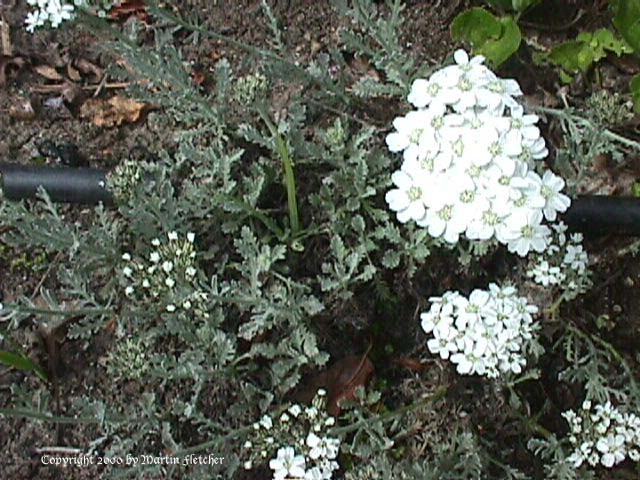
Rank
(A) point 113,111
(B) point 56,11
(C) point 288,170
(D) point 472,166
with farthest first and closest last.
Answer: (A) point 113,111
(C) point 288,170
(B) point 56,11
(D) point 472,166

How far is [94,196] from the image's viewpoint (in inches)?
126

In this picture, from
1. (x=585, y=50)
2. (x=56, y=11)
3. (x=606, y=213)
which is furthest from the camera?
(x=585, y=50)

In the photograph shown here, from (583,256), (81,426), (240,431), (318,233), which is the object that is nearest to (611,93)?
(583,256)

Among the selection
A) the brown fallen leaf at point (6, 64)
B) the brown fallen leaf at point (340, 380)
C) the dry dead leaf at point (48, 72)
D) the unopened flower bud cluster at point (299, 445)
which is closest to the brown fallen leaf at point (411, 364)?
the brown fallen leaf at point (340, 380)

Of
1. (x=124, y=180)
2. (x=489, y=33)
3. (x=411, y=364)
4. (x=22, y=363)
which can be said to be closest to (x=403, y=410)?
(x=411, y=364)

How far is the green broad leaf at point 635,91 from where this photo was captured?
3.24 meters

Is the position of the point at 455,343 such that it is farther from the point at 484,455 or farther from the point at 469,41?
the point at 469,41

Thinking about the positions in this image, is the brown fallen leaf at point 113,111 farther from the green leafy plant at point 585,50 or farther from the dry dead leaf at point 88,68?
the green leafy plant at point 585,50

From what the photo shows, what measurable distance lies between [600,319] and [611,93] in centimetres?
94

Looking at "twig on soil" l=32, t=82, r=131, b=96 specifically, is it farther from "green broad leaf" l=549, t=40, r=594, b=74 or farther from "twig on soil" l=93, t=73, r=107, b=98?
"green broad leaf" l=549, t=40, r=594, b=74

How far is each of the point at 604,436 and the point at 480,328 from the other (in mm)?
613

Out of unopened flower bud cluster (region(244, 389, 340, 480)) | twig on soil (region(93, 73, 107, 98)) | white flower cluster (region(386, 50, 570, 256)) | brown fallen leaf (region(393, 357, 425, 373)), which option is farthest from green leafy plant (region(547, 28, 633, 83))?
twig on soil (region(93, 73, 107, 98))

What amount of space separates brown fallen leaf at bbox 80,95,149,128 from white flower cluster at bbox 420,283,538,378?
1.55m

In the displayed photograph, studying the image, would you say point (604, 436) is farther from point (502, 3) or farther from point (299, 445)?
point (502, 3)
